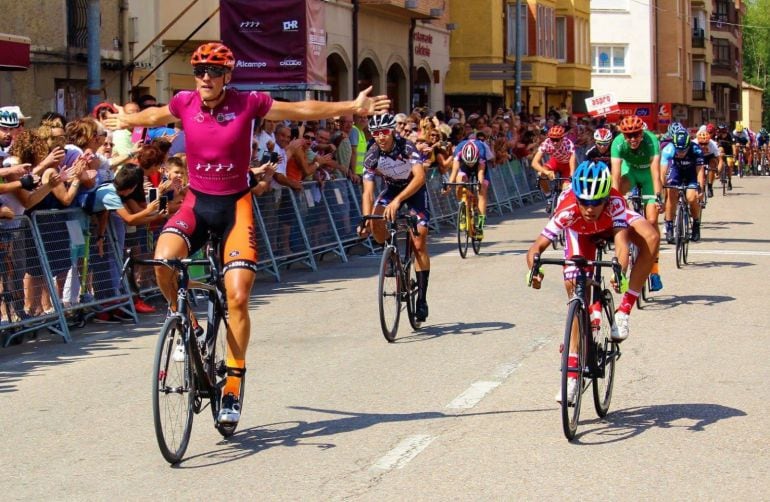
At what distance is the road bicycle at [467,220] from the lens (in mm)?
20062

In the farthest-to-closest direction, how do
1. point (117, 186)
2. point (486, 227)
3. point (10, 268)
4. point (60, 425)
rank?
point (486, 227)
point (117, 186)
point (10, 268)
point (60, 425)

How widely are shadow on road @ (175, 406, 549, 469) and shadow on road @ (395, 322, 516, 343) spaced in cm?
324

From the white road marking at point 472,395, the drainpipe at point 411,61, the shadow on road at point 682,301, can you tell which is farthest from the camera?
the drainpipe at point 411,61

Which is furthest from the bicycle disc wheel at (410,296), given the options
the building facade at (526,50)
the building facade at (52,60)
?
the building facade at (526,50)

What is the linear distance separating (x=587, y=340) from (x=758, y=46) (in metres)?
139

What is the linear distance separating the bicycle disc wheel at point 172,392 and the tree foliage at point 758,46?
132536mm

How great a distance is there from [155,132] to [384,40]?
81.1 ft

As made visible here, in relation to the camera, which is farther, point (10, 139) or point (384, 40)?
point (384, 40)

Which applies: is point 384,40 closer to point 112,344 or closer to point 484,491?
point 112,344

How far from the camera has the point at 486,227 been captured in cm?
2592

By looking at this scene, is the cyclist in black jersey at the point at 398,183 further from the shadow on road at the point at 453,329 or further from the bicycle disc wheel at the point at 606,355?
the bicycle disc wheel at the point at 606,355

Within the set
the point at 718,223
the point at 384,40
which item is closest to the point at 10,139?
the point at 718,223

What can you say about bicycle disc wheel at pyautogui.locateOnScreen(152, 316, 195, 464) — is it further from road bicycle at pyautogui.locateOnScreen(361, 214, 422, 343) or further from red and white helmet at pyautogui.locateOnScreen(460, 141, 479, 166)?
red and white helmet at pyautogui.locateOnScreen(460, 141, 479, 166)

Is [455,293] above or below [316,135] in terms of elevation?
below
